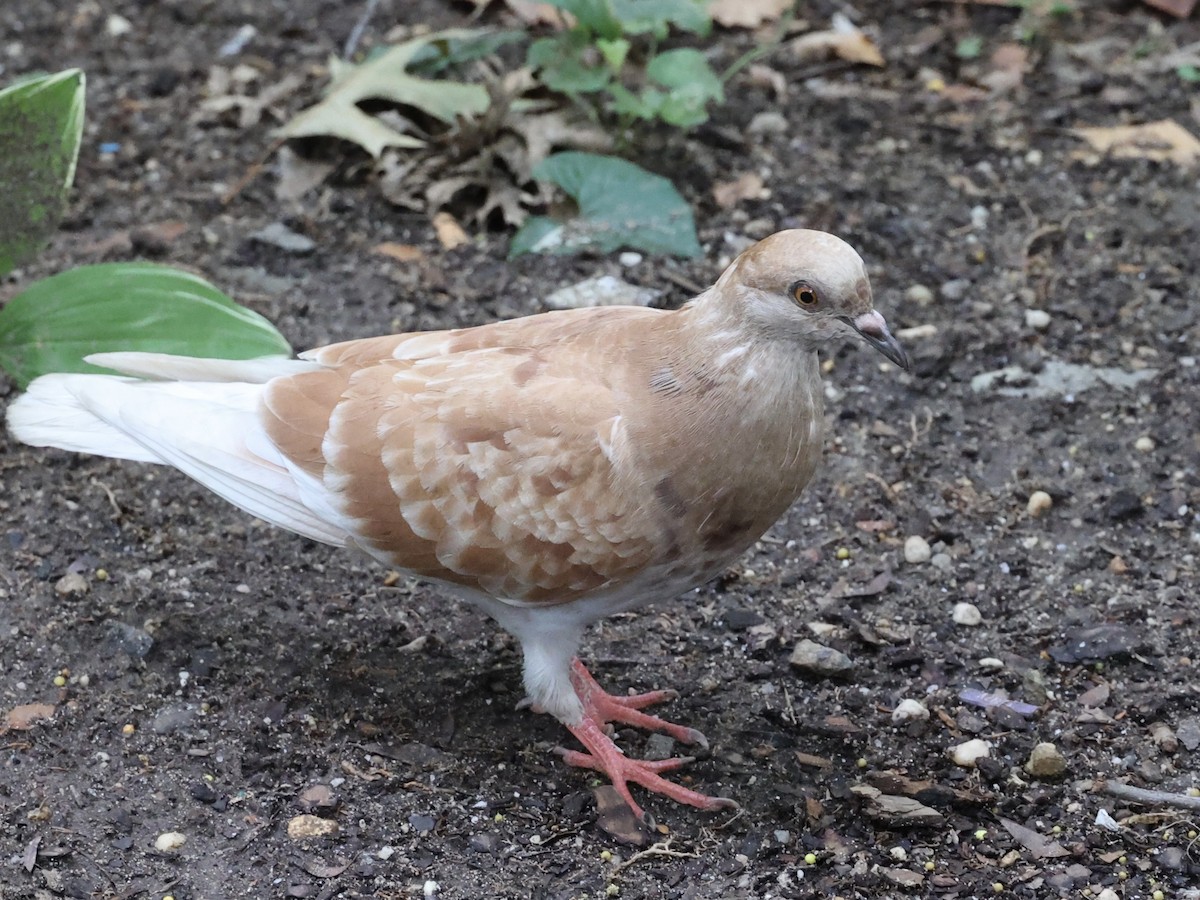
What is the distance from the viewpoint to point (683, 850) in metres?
3.37

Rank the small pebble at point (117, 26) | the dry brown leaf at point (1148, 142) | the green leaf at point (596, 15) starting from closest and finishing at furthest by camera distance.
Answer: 1. the green leaf at point (596, 15)
2. the dry brown leaf at point (1148, 142)
3. the small pebble at point (117, 26)

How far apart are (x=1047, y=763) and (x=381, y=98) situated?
3756mm

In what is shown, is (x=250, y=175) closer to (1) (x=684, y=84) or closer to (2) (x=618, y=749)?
(1) (x=684, y=84)

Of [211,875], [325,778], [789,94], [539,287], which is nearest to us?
[211,875]

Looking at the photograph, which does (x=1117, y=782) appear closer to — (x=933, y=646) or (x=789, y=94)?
(x=933, y=646)

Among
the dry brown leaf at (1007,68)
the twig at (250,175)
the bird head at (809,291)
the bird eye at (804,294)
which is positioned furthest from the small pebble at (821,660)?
the dry brown leaf at (1007,68)

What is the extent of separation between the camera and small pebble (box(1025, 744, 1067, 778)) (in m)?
3.42

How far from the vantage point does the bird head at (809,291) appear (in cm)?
303

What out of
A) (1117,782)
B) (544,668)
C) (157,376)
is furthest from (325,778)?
(1117,782)

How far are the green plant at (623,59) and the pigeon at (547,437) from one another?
1.98 meters

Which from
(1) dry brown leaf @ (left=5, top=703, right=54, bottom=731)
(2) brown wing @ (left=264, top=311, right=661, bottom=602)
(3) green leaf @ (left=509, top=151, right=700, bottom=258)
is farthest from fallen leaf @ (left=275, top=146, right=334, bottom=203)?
(1) dry brown leaf @ (left=5, top=703, right=54, bottom=731)

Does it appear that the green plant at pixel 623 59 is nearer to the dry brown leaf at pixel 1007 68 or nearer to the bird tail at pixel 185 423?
the dry brown leaf at pixel 1007 68

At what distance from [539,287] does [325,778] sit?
2244mm

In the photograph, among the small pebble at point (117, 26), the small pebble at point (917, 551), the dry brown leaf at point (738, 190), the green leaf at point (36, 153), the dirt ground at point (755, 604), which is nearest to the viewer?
the dirt ground at point (755, 604)
